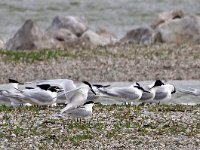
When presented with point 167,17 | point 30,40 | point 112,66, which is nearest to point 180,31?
point 167,17

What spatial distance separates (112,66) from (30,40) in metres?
4.04

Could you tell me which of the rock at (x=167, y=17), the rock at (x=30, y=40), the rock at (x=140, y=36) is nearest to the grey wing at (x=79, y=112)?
the rock at (x=30, y=40)

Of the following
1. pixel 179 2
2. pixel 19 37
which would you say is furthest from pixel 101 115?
pixel 179 2

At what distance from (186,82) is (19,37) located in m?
6.33

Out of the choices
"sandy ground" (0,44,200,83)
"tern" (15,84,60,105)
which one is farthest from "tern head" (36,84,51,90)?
"sandy ground" (0,44,200,83)

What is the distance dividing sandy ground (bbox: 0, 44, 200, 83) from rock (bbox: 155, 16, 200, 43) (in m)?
2.14

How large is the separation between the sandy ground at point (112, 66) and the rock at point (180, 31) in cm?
214

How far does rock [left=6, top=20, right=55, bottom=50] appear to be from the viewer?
22672 mm

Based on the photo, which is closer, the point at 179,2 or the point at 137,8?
the point at 137,8

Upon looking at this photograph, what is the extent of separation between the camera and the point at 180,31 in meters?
23.6

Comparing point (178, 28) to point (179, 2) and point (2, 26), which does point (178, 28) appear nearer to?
point (2, 26)

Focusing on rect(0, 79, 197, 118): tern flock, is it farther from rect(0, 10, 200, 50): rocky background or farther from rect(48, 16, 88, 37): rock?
rect(48, 16, 88, 37): rock

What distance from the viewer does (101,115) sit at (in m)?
12.2

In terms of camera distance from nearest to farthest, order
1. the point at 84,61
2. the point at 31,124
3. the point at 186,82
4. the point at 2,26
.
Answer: the point at 31,124 → the point at 186,82 → the point at 84,61 → the point at 2,26
